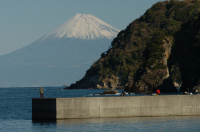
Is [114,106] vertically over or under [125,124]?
over

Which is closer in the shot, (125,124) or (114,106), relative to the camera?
(125,124)

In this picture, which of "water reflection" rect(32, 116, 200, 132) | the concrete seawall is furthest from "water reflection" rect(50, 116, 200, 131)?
the concrete seawall

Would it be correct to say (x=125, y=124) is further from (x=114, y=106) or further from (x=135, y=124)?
(x=114, y=106)

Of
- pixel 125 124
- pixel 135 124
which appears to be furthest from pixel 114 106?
pixel 135 124

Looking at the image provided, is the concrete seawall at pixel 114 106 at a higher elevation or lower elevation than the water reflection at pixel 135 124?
higher

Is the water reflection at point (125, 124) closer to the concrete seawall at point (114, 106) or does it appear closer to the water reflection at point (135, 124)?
the water reflection at point (135, 124)

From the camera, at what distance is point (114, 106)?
39.0 meters

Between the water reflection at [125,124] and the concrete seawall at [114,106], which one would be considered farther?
the concrete seawall at [114,106]

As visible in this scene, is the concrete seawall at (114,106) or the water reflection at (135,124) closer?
the water reflection at (135,124)

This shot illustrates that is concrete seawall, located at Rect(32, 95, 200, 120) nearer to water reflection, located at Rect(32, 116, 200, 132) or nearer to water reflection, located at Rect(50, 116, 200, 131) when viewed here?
water reflection, located at Rect(32, 116, 200, 132)

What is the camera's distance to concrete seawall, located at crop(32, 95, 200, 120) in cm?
3828

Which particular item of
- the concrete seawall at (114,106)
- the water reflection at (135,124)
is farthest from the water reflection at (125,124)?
the concrete seawall at (114,106)

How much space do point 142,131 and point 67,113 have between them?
10.8 metres

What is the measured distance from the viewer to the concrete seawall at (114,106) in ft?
126
